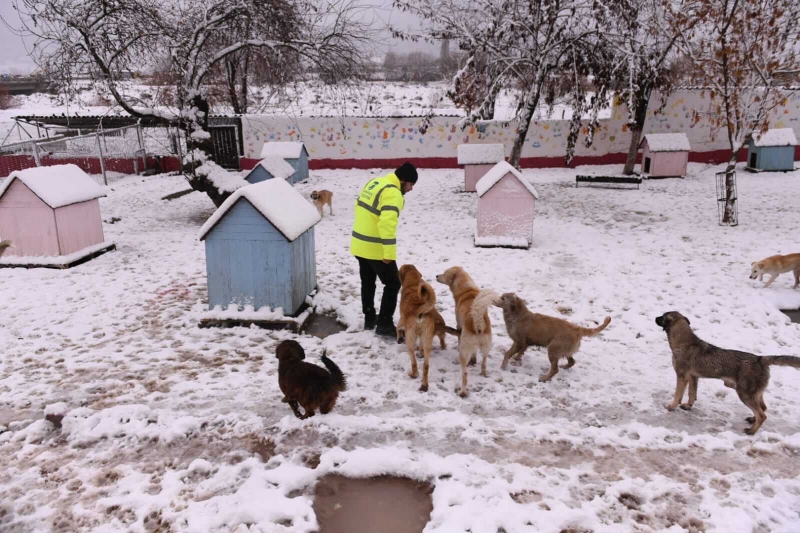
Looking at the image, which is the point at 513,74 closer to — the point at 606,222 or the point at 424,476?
the point at 606,222

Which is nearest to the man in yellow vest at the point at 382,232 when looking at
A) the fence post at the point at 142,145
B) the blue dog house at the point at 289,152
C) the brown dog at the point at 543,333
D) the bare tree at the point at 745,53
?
the brown dog at the point at 543,333

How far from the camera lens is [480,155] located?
15.2 metres

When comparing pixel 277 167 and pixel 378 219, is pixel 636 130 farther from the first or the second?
pixel 378 219

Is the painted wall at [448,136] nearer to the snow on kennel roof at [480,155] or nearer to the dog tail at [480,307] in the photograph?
the snow on kennel roof at [480,155]

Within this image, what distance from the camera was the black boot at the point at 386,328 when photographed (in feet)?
20.9

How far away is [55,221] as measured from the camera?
8805mm

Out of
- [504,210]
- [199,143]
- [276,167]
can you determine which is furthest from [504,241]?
[276,167]

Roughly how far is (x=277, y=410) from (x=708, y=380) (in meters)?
4.19

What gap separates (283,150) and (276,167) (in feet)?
6.51

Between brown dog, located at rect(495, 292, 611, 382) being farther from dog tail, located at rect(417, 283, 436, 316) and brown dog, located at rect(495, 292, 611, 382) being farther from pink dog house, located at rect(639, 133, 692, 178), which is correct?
→ pink dog house, located at rect(639, 133, 692, 178)

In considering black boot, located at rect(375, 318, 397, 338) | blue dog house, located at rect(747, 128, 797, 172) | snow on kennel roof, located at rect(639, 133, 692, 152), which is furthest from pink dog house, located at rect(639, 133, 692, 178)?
black boot, located at rect(375, 318, 397, 338)

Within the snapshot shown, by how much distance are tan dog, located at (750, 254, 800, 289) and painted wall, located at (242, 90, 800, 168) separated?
11938 mm

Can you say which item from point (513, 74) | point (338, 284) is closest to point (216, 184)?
point (338, 284)

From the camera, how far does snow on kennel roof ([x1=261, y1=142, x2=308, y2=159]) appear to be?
53.9 ft
